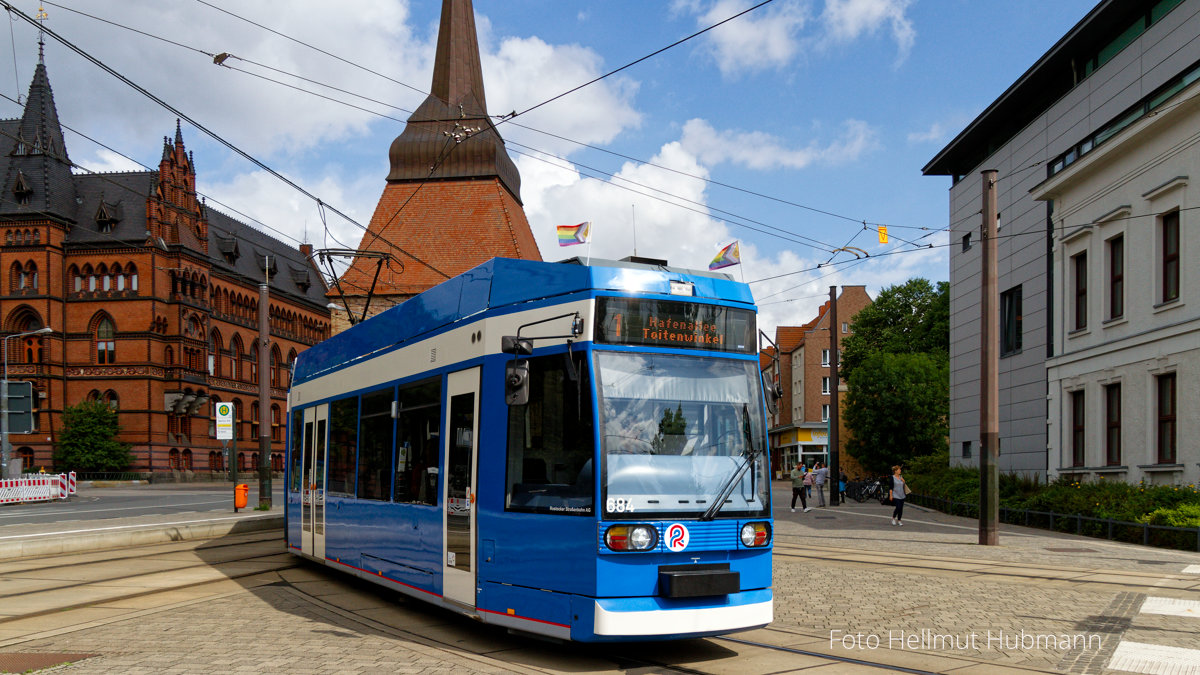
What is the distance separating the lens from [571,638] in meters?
7.35

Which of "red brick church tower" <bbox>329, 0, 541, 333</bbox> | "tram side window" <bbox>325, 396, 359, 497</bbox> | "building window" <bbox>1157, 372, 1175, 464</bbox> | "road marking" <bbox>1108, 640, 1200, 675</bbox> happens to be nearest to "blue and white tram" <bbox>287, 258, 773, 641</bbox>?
"road marking" <bbox>1108, 640, 1200, 675</bbox>

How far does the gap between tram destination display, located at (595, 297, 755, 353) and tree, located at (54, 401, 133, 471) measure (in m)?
70.1

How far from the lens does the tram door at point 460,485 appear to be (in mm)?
8508

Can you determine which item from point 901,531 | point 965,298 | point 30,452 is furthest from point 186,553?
point 30,452

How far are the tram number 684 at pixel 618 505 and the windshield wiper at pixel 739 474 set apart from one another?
576mm

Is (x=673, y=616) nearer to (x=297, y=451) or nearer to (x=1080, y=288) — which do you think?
(x=297, y=451)

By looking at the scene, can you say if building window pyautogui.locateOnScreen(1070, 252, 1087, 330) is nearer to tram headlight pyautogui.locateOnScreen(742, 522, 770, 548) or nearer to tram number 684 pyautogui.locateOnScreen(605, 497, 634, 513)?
tram headlight pyautogui.locateOnScreen(742, 522, 770, 548)

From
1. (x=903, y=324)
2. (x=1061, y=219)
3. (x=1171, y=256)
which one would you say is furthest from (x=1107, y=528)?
(x=903, y=324)

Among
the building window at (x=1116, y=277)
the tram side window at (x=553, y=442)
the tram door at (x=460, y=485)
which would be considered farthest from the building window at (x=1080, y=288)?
the tram side window at (x=553, y=442)

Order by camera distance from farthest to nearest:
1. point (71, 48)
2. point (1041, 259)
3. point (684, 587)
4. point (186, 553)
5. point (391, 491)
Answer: point (1041, 259) → point (186, 553) → point (71, 48) → point (391, 491) → point (684, 587)

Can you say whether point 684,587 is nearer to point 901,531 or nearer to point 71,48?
point 71,48

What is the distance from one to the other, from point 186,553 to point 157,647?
9.61m

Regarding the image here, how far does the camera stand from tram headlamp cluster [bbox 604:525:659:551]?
7.23m

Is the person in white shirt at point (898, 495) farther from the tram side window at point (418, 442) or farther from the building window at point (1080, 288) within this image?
the tram side window at point (418, 442)
